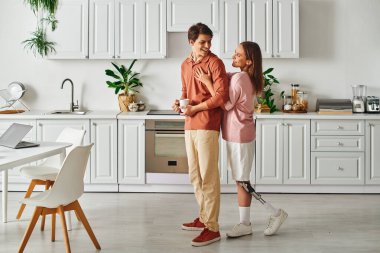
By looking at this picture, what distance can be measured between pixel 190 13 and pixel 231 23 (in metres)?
0.46

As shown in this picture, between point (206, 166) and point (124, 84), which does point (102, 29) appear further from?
point (206, 166)

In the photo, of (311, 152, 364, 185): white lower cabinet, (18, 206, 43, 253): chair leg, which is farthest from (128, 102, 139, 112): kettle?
(18, 206, 43, 253): chair leg

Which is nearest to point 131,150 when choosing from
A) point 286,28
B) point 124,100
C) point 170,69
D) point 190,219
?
point 124,100

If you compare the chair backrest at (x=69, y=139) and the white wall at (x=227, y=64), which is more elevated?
the white wall at (x=227, y=64)

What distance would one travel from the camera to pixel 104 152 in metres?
5.97

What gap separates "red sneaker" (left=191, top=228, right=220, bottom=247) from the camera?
410 cm

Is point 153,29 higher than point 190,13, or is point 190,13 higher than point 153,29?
point 190,13

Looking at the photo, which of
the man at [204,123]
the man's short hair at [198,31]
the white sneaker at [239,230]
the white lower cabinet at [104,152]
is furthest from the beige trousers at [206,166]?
the white lower cabinet at [104,152]

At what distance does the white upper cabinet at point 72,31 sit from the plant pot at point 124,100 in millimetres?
628

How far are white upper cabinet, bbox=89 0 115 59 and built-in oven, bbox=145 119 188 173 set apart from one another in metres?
0.95

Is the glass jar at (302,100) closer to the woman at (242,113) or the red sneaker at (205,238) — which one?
the woman at (242,113)

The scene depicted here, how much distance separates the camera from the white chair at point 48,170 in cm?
454

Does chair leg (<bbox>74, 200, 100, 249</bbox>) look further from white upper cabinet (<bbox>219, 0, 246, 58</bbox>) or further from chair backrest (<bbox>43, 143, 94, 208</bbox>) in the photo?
white upper cabinet (<bbox>219, 0, 246, 58</bbox>)

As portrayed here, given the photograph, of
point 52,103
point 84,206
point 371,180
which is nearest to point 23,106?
point 52,103
